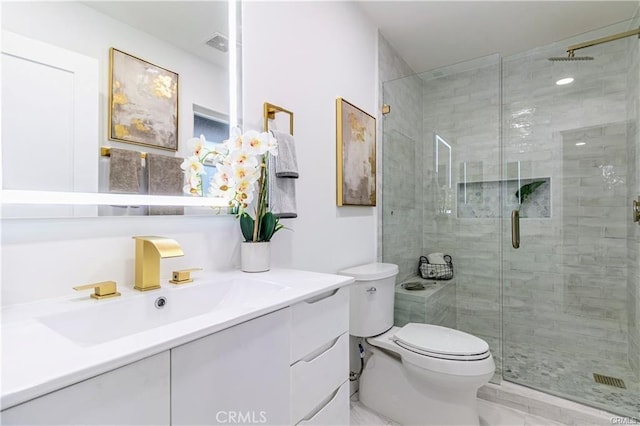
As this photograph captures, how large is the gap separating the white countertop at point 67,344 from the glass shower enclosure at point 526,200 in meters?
1.65

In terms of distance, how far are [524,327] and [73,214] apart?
2.86 m

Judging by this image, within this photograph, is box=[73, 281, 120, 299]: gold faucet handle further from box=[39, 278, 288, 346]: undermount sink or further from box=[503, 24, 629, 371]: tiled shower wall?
box=[503, 24, 629, 371]: tiled shower wall

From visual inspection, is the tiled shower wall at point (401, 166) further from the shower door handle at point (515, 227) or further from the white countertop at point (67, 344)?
the white countertop at point (67, 344)

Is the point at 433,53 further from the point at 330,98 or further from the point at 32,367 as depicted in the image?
the point at 32,367

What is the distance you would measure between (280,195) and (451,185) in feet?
5.63

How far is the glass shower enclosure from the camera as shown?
213cm

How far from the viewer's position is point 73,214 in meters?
0.82

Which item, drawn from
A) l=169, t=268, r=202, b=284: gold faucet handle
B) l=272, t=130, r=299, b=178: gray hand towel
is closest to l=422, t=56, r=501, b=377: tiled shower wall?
l=272, t=130, r=299, b=178: gray hand towel

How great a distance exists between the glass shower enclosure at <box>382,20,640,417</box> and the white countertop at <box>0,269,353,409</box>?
1654 millimetres

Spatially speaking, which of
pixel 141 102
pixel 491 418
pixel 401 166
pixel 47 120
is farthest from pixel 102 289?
pixel 401 166

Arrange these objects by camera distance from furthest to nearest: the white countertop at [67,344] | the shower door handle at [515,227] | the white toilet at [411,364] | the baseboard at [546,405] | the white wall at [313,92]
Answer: the shower door handle at [515,227], the baseboard at [546,405], the white toilet at [411,364], the white wall at [313,92], the white countertop at [67,344]

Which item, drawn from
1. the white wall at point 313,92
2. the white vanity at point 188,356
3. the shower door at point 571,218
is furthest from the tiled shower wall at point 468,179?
the white vanity at point 188,356

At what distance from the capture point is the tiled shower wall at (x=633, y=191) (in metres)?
1.91

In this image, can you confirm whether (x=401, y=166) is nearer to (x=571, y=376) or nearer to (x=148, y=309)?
(x=571, y=376)
